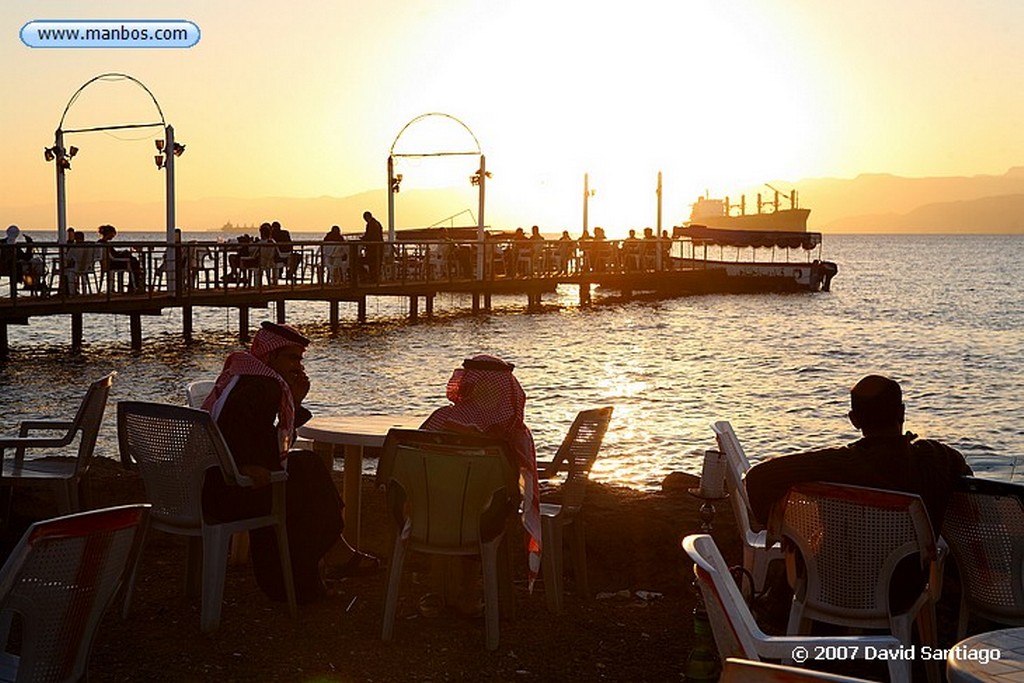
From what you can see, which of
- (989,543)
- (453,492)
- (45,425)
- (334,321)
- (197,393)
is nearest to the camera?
(989,543)

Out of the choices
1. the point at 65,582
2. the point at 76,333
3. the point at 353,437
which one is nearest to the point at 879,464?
the point at 353,437

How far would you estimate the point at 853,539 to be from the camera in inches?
160

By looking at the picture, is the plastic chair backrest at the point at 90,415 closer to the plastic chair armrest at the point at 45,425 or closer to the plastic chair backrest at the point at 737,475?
the plastic chair armrest at the point at 45,425

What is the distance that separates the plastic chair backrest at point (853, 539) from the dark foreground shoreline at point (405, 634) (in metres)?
0.24

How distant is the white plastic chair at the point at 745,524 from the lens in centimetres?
507

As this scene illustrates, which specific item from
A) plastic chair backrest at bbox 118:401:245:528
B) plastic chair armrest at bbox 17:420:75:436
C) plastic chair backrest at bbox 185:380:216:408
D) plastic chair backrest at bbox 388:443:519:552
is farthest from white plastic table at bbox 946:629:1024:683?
plastic chair armrest at bbox 17:420:75:436

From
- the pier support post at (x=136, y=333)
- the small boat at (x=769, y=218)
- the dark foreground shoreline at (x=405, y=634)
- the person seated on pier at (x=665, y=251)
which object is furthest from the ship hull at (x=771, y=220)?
the dark foreground shoreline at (x=405, y=634)

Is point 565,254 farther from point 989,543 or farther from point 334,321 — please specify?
point 989,543

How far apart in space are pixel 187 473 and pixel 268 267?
22023 mm

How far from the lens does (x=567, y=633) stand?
17.5ft

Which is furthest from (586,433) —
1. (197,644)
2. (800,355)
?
(800,355)

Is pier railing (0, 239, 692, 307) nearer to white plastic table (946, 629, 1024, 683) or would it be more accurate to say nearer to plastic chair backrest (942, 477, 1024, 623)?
plastic chair backrest (942, 477, 1024, 623)

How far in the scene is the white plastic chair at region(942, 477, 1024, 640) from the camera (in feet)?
13.6

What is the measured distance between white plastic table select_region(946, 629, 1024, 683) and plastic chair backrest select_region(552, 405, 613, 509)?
2695mm
